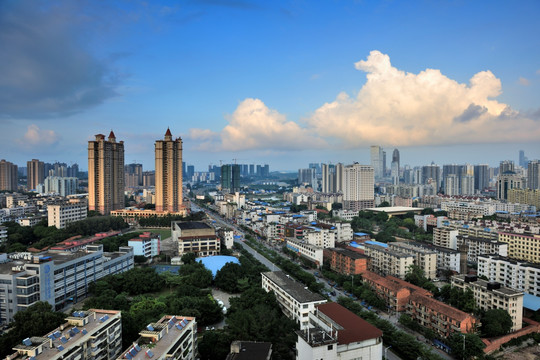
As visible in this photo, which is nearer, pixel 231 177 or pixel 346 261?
pixel 346 261

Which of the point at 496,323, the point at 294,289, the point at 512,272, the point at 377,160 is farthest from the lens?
the point at 377,160

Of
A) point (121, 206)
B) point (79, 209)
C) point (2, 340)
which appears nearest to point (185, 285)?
point (2, 340)

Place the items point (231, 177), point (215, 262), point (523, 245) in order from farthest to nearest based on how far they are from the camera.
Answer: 1. point (231, 177)
2. point (523, 245)
3. point (215, 262)

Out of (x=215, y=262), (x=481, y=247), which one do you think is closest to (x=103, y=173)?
(x=215, y=262)

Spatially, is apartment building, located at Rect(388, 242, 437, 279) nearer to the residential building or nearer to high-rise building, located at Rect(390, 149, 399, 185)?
the residential building

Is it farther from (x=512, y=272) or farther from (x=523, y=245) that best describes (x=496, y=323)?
(x=523, y=245)

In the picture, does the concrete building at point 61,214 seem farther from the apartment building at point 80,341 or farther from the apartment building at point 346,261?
the apartment building at point 80,341

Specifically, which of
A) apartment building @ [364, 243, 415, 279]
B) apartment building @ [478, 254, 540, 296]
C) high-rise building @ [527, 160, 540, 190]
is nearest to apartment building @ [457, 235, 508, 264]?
apartment building @ [478, 254, 540, 296]
